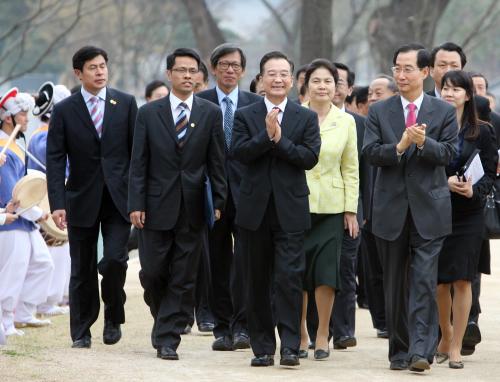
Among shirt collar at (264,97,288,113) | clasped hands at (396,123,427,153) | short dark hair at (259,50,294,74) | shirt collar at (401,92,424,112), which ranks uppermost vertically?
short dark hair at (259,50,294,74)

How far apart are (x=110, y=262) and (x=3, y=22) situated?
1711 inches

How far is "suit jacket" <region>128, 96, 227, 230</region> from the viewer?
10.5m

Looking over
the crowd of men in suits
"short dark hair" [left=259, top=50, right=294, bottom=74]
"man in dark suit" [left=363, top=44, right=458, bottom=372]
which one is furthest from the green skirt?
"short dark hair" [left=259, top=50, right=294, bottom=74]

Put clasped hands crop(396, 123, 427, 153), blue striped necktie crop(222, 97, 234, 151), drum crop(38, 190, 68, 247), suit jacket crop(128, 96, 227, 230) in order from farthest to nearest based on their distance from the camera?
drum crop(38, 190, 68, 247), blue striped necktie crop(222, 97, 234, 151), suit jacket crop(128, 96, 227, 230), clasped hands crop(396, 123, 427, 153)

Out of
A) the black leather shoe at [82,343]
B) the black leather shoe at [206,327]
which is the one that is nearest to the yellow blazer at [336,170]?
the black leather shoe at [82,343]

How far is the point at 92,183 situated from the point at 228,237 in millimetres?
1389

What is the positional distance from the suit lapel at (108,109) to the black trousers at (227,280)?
46.3 inches

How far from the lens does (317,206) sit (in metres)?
10.8

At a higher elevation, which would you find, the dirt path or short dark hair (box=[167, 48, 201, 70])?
short dark hair (box=[167, 48, 201, 70])

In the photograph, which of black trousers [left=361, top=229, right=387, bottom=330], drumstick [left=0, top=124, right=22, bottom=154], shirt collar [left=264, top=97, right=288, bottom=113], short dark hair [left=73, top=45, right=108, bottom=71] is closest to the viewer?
shirt collar [left=264, top=97, right=288, bottom=113]

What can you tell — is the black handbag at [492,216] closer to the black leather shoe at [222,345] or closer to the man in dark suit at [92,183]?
the black leather shoe at [222,345]

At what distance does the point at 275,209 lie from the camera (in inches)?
401

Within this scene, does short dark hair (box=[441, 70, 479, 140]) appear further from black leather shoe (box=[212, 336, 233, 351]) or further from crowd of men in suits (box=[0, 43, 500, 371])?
Answer: black leather shoe (box=[212, 336, 233, 351])

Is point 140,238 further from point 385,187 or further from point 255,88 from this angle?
point 255,88
